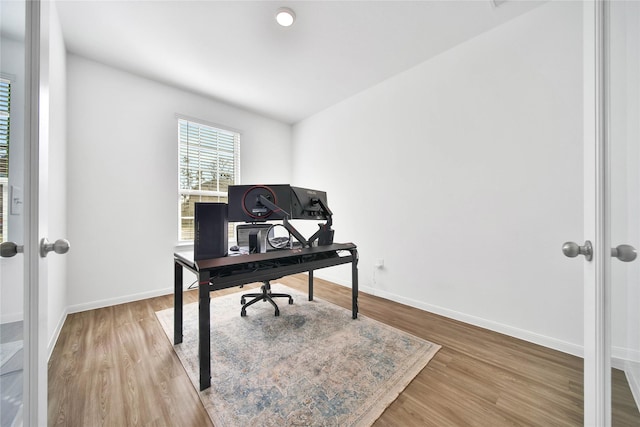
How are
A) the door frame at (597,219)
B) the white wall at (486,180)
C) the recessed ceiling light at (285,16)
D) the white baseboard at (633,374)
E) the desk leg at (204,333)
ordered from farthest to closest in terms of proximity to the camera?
the recessed ceiling light at (285,16) → the white wall at (486,180) → the desk leg at (204,333) → the white baseboard at (633,374) → the door frame at (597,219)

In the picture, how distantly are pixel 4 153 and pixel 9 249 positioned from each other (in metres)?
0.28

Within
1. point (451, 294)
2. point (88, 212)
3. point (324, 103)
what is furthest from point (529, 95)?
point (88, 212)

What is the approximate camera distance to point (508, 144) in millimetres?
2072

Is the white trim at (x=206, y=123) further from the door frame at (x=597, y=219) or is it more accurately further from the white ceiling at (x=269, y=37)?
the door frame at (x=597, y=219)

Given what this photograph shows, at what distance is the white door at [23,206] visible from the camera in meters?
0.63

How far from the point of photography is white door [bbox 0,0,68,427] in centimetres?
63

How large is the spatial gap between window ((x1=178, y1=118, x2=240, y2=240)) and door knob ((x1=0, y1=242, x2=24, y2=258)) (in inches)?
110

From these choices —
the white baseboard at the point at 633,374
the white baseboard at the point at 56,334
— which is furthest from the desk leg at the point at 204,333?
the white baseboard at the point at 633,374

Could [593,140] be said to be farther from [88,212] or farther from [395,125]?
[88,212]

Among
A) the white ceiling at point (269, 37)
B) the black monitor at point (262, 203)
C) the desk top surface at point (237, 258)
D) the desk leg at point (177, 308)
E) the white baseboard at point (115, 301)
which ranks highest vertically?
the white ceiling at point (269, 37)

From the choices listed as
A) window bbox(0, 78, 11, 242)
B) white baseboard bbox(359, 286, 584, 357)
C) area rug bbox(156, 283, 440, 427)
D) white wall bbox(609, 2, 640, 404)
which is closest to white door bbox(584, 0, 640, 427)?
white wall bbox(609, 2, 640, 404)

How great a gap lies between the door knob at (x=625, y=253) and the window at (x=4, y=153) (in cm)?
177

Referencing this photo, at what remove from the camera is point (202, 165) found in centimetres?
352

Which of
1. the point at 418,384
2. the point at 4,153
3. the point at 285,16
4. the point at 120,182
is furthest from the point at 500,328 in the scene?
the point at 120,182
